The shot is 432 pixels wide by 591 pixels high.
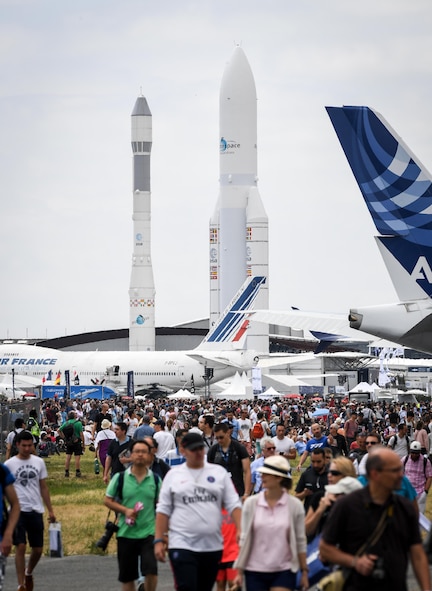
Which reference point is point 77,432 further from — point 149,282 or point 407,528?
point 149,282

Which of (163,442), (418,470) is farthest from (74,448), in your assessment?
(418,470)

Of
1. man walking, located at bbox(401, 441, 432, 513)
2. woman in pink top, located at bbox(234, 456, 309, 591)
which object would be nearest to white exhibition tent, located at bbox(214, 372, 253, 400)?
man walking, located at bbox(401, 441, 432, 513)

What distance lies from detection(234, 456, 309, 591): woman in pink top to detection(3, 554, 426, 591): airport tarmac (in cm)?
347

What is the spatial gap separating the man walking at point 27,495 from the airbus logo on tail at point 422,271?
848 centimetres

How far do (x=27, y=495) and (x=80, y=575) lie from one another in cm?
184

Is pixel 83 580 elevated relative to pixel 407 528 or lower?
lower

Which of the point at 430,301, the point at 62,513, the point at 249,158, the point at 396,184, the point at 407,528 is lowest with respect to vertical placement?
the point at 62,513

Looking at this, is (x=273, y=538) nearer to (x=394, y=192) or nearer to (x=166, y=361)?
(x=394, y=192)

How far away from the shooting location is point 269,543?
7605mm

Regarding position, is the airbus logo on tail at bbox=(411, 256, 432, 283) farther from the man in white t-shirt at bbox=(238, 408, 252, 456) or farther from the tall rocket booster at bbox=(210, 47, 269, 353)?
the tall rocket booster at bbox=(210, 47, 269, 353)

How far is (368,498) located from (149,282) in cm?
7914

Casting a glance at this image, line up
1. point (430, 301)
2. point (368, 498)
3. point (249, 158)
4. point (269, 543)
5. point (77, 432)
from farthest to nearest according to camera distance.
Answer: point (249, 158)
point (77, 432)
point (430, 301)
point (269, 543)
point (368, 498)

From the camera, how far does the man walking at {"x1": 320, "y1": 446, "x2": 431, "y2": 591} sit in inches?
248

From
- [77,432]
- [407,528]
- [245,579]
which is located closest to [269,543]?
[245,579]
